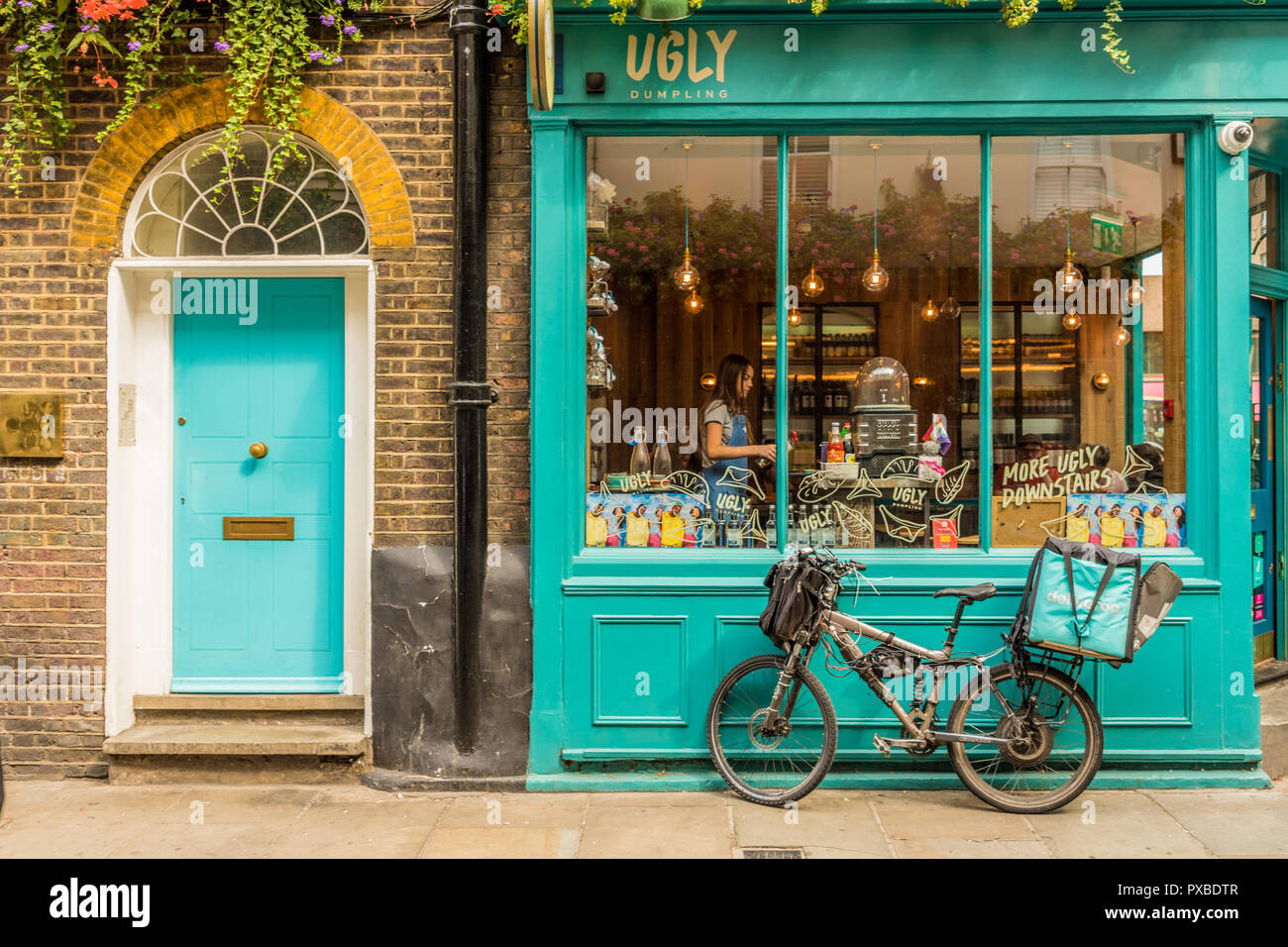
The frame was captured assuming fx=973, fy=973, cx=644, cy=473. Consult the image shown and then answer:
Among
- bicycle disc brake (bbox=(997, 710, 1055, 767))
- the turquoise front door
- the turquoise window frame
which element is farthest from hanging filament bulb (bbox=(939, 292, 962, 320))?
the turquoise front door

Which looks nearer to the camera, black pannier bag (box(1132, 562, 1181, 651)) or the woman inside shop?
black pannier bag (box(1132, 562, 1181, 651))

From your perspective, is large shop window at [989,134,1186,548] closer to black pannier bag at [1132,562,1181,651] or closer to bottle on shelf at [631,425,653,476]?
black pannier bag at [1132,562,1181,651]

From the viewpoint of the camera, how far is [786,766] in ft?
17.4

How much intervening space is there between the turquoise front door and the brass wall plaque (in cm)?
59

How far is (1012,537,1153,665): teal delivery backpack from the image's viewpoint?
461cm

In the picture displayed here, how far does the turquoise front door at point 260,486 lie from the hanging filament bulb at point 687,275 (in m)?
1.96

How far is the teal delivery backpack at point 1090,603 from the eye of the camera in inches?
181

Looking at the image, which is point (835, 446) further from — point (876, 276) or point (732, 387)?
point (876, 276)

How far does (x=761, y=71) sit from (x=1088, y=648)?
343 centimetres

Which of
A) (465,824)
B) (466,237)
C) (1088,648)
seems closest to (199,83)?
(466,237)

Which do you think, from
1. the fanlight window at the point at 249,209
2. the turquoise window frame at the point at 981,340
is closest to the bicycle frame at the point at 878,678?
the turquoise window frame at the point at 981,340

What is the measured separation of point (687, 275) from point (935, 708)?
9.10 ft

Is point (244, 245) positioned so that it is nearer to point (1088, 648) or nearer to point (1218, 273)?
point (1088, 648)

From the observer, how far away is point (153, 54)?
5273 mm
